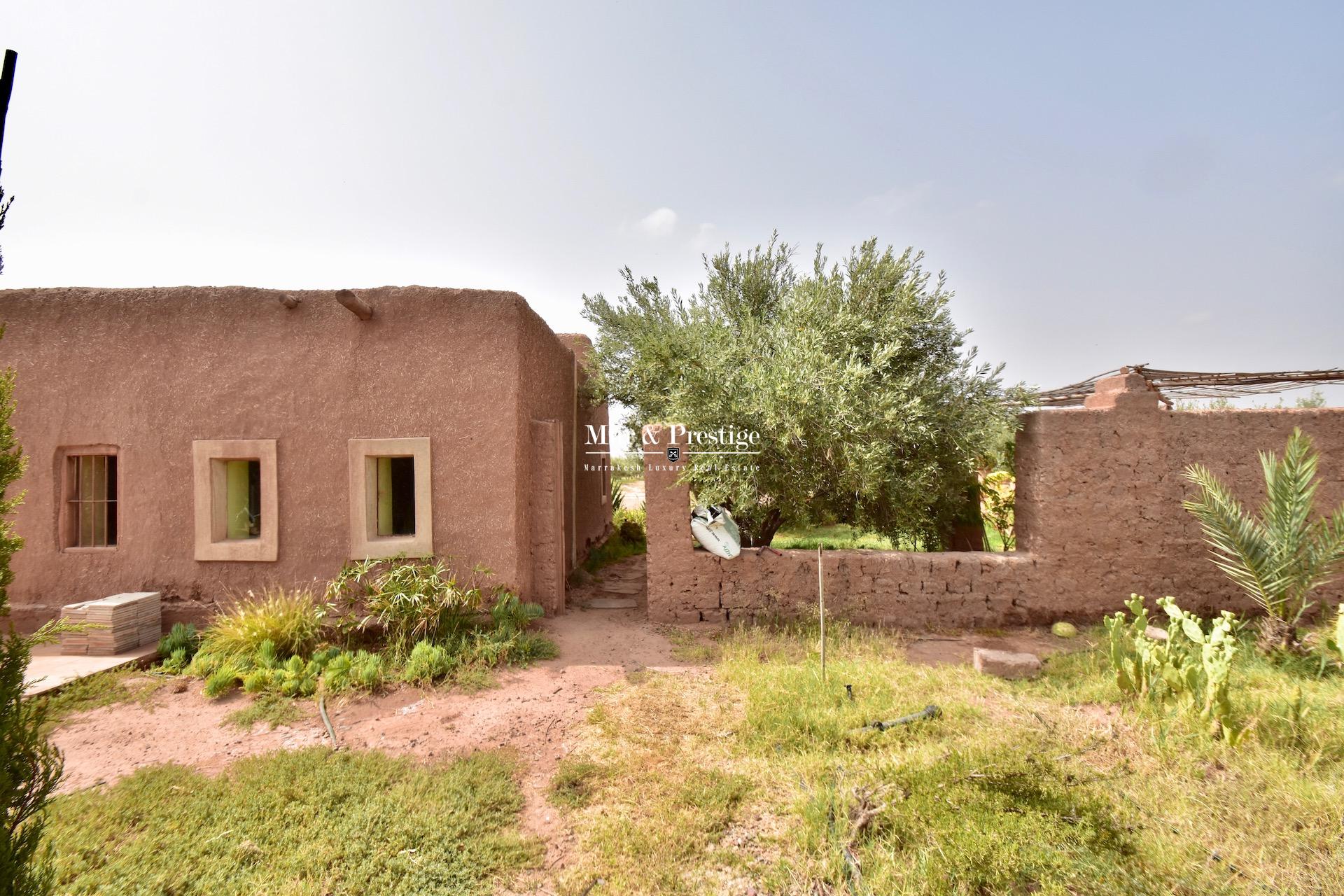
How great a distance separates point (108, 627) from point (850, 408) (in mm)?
7705

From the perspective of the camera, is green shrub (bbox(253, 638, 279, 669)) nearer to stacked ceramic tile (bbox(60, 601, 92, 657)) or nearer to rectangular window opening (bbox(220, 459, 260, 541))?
rectangular window opening (bbox(220, 459, 260, 541))

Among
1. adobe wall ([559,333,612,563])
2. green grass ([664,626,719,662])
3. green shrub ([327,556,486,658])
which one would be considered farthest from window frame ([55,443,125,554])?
green grass ([664,626,719,662])

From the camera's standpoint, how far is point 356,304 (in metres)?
5.72

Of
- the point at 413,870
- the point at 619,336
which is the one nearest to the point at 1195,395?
the point at 619,336

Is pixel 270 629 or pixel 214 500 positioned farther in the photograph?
pixel 214 500

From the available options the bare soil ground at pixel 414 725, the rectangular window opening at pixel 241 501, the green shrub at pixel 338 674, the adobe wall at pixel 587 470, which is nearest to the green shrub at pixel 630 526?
the adobe wall at pixel 587 470

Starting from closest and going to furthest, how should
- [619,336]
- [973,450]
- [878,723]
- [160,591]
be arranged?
[878,723]
[160,591]
[973,450]
[619,336]

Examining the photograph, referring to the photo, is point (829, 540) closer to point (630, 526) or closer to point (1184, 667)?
point (630, 526)

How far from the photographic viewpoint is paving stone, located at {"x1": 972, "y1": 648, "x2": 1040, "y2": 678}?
189 inches

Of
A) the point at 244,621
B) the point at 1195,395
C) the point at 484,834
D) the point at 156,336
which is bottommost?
the point at 484,834

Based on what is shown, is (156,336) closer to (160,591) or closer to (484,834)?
(160,591)

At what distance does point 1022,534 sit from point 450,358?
6.70 meters

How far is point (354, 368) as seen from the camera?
607cm

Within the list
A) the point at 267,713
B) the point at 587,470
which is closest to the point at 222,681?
the point at 267,713
